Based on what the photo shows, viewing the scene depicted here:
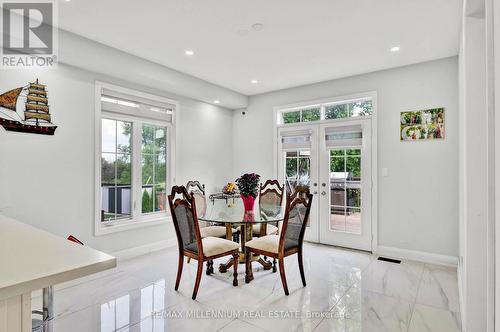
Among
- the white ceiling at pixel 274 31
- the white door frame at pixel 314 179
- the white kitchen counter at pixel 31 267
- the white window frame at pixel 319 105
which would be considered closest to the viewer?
the white kitchen counter at pixel 31 267

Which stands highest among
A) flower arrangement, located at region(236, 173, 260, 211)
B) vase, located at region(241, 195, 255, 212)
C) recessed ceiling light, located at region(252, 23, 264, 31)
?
recessed ceiling light, located at region(252, 23, 264, 31)

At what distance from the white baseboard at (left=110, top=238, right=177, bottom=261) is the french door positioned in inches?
88.1

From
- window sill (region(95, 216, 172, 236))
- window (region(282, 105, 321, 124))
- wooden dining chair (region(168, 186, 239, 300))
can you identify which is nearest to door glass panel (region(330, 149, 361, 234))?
window (region(282, 105, 321, 124))

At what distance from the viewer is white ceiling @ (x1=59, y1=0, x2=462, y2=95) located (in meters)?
2.54

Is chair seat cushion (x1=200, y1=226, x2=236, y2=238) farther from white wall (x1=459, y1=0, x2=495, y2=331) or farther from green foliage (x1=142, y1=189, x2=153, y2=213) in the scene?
white wall (x1=459, y1=0, x2=495, y2=331)

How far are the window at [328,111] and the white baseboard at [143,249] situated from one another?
2.86 meters

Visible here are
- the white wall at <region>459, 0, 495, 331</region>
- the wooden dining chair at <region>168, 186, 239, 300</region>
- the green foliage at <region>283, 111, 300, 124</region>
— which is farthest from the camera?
the green foliage at <region>283, 111, 300, 124</region>

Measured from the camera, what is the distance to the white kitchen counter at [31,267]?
894mm

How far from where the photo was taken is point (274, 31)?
299 centimetres

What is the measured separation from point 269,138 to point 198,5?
10.00ft

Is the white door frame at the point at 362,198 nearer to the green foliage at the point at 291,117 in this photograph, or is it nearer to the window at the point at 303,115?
the window at the point at 303,115


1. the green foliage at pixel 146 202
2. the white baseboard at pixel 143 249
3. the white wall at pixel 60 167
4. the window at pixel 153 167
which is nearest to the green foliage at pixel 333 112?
the window at pixel 153 167

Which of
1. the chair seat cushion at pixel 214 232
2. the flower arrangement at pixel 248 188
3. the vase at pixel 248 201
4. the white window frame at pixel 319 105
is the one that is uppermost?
the white window frame at pixel 319 105

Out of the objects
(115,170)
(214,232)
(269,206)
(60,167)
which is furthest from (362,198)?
(60,167)
